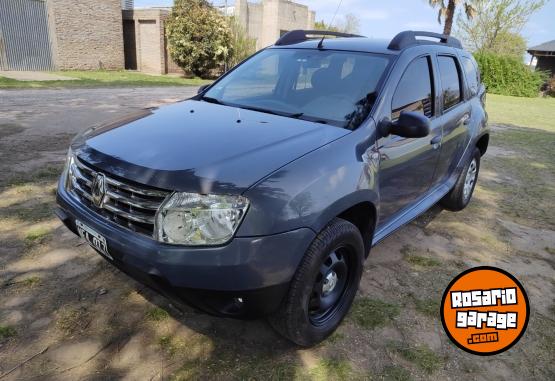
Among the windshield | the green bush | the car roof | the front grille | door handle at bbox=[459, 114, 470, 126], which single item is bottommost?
the green bush

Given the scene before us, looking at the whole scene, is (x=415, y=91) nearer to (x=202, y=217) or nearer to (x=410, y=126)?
(x=410, y=126)

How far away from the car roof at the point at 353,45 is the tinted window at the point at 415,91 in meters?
0.23

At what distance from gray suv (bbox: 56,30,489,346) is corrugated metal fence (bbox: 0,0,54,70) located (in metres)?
19.4

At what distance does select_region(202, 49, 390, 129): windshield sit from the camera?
2.91 metres

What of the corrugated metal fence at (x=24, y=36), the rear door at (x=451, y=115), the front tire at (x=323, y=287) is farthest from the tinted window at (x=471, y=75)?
the corrugated metal fence at (x=24, y=36)

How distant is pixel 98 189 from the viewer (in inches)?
90.9

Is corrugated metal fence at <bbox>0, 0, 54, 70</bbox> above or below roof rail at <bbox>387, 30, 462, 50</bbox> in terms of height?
below

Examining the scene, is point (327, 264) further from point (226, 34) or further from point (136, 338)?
point (226, 34)

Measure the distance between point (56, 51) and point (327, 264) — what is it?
21908 millimetres

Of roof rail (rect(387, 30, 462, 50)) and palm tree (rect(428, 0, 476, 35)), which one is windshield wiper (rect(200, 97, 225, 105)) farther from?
palm tree (rect(428, 0, 476, 35))

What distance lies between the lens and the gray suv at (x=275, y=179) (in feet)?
6.58

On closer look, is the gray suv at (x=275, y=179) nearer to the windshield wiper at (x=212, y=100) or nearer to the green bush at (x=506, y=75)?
the windshield wiper at (x=212, y=100)

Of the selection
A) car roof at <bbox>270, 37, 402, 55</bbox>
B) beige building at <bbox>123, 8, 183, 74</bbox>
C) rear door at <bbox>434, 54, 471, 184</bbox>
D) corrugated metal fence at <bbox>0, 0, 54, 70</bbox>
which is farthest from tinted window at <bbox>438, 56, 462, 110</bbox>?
beige building at <bbox>123, 8, 183, 74</bbox>

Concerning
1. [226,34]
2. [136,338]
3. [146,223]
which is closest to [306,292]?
[146,223]
